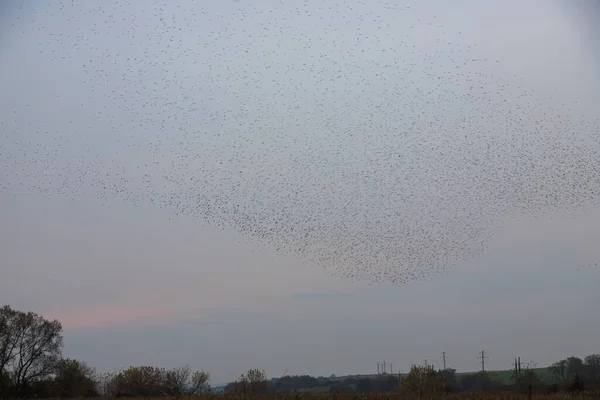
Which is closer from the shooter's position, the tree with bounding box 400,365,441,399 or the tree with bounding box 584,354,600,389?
the tree with bounding box 400,365,441,399

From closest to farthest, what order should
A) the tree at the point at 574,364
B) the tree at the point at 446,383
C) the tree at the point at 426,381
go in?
the tree at the point at 426,381 < the tree at the point at 446,383 < the tree at the point at 574,364

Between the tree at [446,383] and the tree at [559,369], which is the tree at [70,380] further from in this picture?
the tree at [559,369]

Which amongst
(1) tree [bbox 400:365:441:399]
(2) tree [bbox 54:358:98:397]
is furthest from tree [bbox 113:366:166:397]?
(1) tree [bbox 400:365:441:399]

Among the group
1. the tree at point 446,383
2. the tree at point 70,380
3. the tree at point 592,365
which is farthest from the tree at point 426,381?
the tree at point 592,365

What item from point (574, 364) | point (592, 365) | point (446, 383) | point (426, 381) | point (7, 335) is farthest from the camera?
point (574, 364)

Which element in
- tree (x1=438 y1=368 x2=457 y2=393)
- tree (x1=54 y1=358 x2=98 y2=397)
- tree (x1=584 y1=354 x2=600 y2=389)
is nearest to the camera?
tree (x1=438 y1=368 x2=457 y2=393)

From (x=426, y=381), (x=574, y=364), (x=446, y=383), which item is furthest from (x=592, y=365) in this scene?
(x=426, y=381)

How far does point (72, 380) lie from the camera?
81250mm

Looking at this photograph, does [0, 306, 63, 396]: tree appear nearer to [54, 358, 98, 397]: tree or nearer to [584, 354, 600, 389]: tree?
[54, 358, 98, 397]: tree

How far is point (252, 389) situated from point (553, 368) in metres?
99.6

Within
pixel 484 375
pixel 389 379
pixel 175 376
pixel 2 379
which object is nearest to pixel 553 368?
pixel 484 375

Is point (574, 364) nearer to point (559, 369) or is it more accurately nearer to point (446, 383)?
point (559, 369)

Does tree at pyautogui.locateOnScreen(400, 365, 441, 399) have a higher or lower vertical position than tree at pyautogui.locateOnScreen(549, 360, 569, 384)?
higher

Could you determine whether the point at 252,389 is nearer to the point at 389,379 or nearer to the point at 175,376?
the point at 175,376
